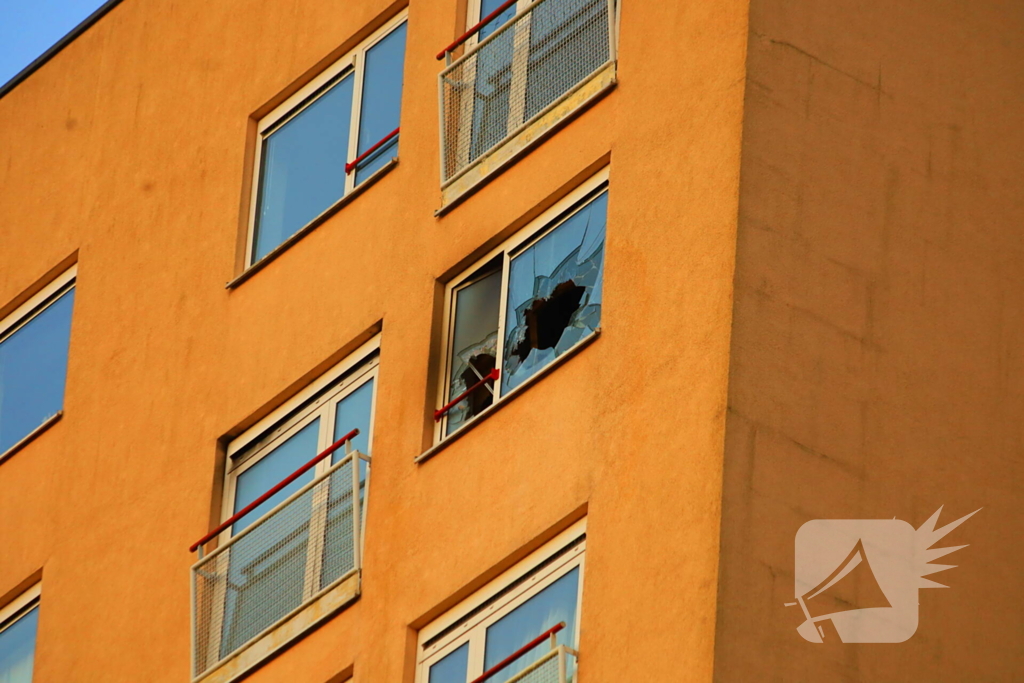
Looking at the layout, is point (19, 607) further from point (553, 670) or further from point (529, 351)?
point (553, 670)

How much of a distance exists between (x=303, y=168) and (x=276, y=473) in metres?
2.67

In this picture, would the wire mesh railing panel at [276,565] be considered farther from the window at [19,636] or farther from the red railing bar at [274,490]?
the window at [19,636]

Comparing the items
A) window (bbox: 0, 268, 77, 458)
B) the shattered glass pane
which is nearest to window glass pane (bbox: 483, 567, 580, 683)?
the shattered glass pane

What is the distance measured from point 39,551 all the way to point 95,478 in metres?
0.88

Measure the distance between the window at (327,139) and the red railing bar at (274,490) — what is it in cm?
214

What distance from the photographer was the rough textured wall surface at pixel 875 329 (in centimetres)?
1355

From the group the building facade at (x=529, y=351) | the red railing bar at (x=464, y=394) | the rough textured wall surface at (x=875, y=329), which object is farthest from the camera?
the red railing bar at (x=464, y=394)

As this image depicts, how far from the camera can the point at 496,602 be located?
14.9m

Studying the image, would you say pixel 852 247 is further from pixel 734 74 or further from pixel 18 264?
pixel 18 264

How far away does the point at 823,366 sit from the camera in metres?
14.2

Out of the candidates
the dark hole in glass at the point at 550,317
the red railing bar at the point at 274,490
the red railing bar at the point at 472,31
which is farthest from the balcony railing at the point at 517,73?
the red railing bar at the point at 274,490

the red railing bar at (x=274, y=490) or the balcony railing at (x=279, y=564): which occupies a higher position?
the red railing bar at (x=274, y=490)

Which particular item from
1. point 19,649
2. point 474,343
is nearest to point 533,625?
point 474,343

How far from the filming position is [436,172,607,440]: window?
15492mm
